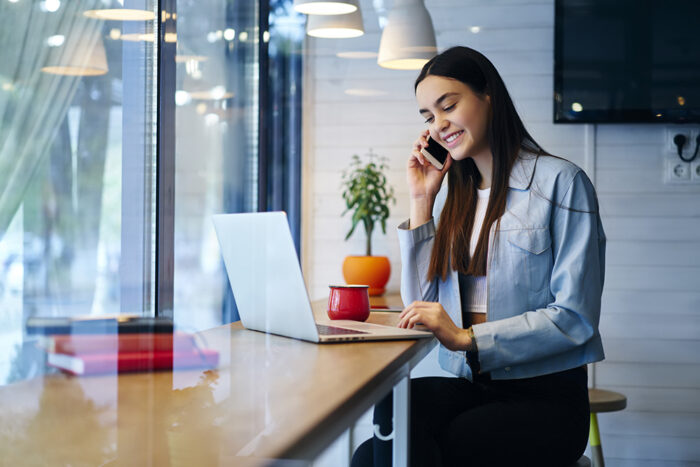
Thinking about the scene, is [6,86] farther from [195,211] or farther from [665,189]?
[665,189]

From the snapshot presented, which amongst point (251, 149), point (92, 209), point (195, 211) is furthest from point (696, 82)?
point (92, 209)

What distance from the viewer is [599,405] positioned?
214 cm

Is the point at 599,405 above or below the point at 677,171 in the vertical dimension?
below

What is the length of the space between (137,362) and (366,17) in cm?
215

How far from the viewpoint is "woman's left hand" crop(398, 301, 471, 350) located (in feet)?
4.09

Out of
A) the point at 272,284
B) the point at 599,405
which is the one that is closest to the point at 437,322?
the point at 272,284

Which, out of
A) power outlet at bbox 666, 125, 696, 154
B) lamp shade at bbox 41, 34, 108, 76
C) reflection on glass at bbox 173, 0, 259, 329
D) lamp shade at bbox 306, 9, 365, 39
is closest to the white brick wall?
power outlet at bbox 666, 125, 696, 154

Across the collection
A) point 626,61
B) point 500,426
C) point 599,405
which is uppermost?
point 626,61

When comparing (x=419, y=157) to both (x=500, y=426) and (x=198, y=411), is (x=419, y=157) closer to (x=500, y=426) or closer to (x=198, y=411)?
(x=500, y=426)

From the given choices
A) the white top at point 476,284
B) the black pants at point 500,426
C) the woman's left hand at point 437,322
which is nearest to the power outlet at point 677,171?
the white top at point 476,284

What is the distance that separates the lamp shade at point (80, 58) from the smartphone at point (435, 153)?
0.74 meters

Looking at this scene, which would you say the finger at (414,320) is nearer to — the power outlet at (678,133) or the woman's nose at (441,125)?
the woman's nose at (441,125)

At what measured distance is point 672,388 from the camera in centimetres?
260

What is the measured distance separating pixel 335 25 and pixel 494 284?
1.24 metres
